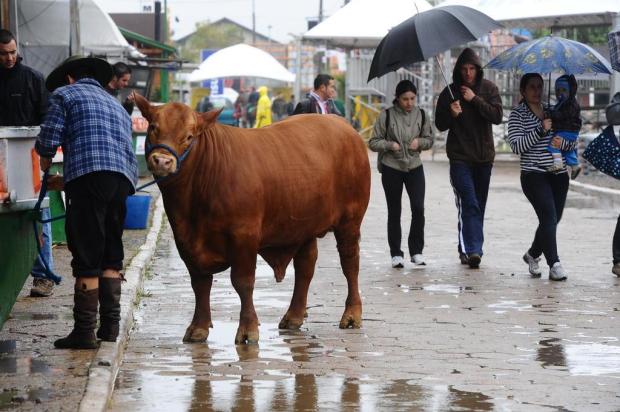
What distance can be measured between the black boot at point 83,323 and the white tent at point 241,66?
29170mm

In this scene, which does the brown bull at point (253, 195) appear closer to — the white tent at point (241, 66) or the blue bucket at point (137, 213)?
the blue bucket at point (137, 213)

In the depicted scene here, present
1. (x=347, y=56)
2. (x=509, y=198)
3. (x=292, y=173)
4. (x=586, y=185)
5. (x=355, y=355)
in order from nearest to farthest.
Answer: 1. (x=355, y=355)
2. (x=292, y=173)
3. (x=509, y=198)
4. (x=586, y=185)
5. (x=347, y=56)

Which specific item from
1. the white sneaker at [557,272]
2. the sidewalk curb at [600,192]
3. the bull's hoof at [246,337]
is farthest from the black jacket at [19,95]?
the sidewalk curb at [600,192]

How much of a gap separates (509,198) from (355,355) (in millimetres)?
14508

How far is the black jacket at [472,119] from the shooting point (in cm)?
1374

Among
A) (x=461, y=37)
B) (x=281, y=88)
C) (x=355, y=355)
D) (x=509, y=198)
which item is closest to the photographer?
(x=355, y=355)

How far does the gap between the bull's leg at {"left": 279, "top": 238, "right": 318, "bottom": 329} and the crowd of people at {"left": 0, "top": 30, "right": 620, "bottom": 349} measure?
1518 millimetres

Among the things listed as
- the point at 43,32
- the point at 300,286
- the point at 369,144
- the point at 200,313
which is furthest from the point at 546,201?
the point at 43,32

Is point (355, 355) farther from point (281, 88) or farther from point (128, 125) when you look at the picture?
point (281, 88)

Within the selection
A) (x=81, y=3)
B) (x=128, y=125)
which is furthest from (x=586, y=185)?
(x=128, y=125)

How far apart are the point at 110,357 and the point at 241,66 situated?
1183 inches

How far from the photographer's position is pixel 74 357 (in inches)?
331

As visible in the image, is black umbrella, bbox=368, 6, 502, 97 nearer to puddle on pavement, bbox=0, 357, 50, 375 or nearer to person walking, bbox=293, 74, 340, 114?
person walking, bbox=293, 74, 340, 114

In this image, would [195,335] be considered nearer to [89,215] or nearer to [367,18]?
A: [89,215]
